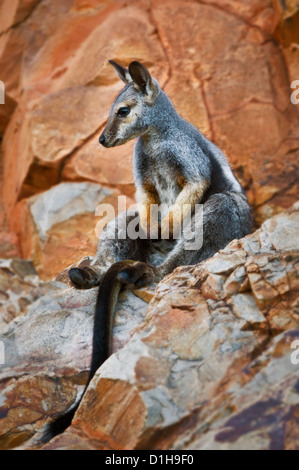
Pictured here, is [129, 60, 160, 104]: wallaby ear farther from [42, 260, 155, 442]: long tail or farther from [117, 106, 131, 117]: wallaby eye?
[42, 260, 155, 442]: long tail

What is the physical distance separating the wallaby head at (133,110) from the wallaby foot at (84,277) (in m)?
1.23

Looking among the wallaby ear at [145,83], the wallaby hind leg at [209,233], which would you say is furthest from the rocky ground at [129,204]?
the wallaby ear at [145,83]

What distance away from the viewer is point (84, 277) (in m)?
4.89

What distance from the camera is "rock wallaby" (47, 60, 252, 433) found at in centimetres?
484

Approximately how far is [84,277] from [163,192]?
3.88 ft

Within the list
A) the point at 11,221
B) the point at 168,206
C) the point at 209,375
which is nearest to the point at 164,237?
the point at 168,206

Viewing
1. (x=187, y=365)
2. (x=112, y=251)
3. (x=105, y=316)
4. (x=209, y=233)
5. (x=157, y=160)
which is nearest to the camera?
(x=187, y=365)

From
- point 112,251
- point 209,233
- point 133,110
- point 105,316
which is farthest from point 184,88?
point 105,316

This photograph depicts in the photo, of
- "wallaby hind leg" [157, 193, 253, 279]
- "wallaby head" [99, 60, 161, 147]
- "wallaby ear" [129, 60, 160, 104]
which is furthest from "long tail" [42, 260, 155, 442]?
"wallaby ear" [129, 60, 160, 104]

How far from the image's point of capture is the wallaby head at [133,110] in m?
5.35

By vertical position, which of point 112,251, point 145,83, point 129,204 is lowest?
point 112,251

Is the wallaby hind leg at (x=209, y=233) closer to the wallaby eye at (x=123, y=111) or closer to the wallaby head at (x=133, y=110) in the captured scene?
the wallaby head at (x=133, y=110)

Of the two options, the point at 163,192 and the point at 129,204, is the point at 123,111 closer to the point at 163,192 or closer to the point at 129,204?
the point at 163,192

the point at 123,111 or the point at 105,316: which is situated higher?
the point at 123,111
